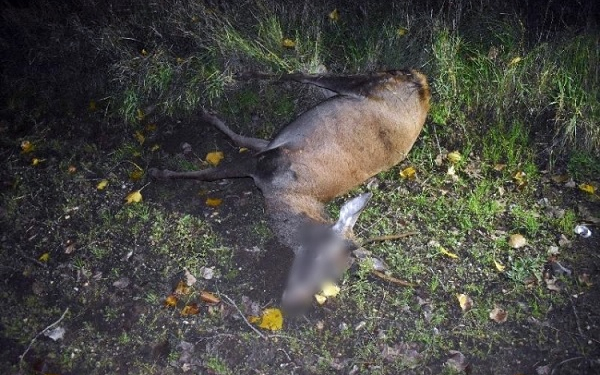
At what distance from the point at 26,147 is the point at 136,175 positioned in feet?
4.14

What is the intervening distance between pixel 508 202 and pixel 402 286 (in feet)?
4.27

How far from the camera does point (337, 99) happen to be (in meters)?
4.32

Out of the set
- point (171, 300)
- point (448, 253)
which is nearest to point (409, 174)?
point (448, 253)

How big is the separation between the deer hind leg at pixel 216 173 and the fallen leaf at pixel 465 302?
6.29ft

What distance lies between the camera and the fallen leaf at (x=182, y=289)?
3934 millimetres

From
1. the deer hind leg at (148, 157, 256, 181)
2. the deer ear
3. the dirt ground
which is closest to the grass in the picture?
the dirt ground

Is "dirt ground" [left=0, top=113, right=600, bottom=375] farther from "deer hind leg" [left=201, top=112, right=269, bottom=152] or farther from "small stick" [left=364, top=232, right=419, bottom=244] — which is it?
"deer hind leg" [left=201, top=112, right=269, bottom=152]

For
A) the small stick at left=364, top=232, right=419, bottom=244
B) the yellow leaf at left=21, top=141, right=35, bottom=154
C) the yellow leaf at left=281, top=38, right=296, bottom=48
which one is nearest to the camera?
the small stick at left=364, top=232, right=419, bottom=244

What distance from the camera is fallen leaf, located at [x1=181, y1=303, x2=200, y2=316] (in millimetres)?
3828

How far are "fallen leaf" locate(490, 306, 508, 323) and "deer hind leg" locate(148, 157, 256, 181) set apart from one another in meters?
2.17

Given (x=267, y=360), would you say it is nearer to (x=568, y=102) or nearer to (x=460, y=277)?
(x=460, y=277)

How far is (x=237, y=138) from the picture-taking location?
4.71m

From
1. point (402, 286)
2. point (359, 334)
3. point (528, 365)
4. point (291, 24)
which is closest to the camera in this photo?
point (528, 365)

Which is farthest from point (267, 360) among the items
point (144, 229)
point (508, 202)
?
point (508, 202)
